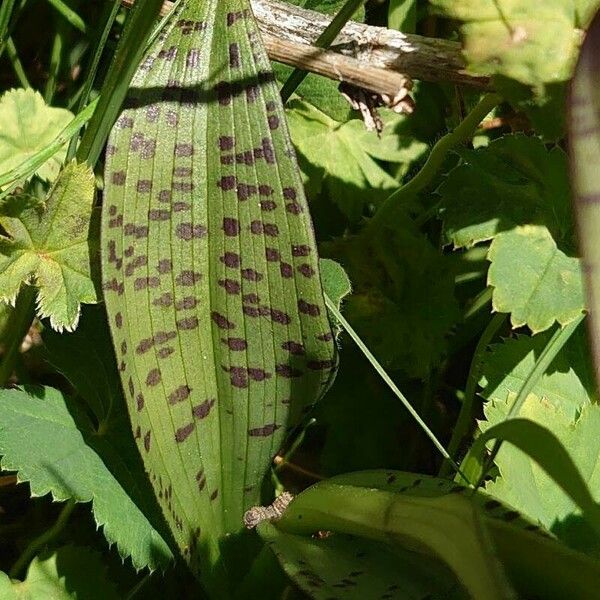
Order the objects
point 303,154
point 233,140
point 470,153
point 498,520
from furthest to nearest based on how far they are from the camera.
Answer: point 303,154
point 470,153
point 233,140
point 498,520

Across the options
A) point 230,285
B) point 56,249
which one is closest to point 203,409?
point 230,285

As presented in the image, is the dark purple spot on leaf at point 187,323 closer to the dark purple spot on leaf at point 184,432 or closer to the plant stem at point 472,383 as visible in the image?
the dark purple spot on leaf at point 184,432

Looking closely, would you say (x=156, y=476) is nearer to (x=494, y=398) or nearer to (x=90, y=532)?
(x=90, y=532)

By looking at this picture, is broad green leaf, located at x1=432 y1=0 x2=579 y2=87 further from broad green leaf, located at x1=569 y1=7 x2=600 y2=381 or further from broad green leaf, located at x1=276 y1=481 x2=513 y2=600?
broad green leaf, located at x1=569 y1=7 x2=600 y2=381

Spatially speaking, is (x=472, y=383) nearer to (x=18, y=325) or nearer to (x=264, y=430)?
(x=264, y=430)

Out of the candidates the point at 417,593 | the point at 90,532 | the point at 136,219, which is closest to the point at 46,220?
the point at 136,219

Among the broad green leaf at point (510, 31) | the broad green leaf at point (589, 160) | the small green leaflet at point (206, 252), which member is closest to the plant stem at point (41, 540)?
the small green leaflet at point (206, 252)
